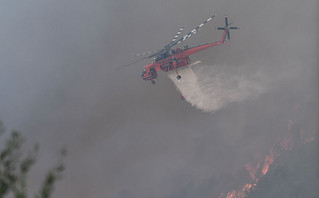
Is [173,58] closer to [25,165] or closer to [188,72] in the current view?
[188,72]

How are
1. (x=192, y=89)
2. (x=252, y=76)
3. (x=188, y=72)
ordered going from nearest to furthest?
1. (x=188, y=72)
2. (x=192, y=89)
3. (x=252, y=76)

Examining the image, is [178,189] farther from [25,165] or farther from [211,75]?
[25,165]

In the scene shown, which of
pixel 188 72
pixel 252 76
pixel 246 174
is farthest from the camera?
pixel 246 174

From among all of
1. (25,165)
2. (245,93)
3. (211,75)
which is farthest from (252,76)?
(25,165)

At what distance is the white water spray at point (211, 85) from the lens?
99.1 metres

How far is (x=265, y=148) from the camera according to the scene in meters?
170

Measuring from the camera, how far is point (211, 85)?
11019 cm

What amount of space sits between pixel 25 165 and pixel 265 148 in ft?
532

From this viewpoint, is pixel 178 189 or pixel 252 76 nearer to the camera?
pixel 252 76

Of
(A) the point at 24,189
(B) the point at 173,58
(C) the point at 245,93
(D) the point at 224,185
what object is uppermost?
(A) the point at 24,189

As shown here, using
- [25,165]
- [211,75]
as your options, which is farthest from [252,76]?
[25,165]

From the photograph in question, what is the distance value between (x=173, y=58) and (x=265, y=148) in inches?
4353

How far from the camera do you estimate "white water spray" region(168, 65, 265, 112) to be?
9912 centimetres

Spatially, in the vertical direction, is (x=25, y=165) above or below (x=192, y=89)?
above
